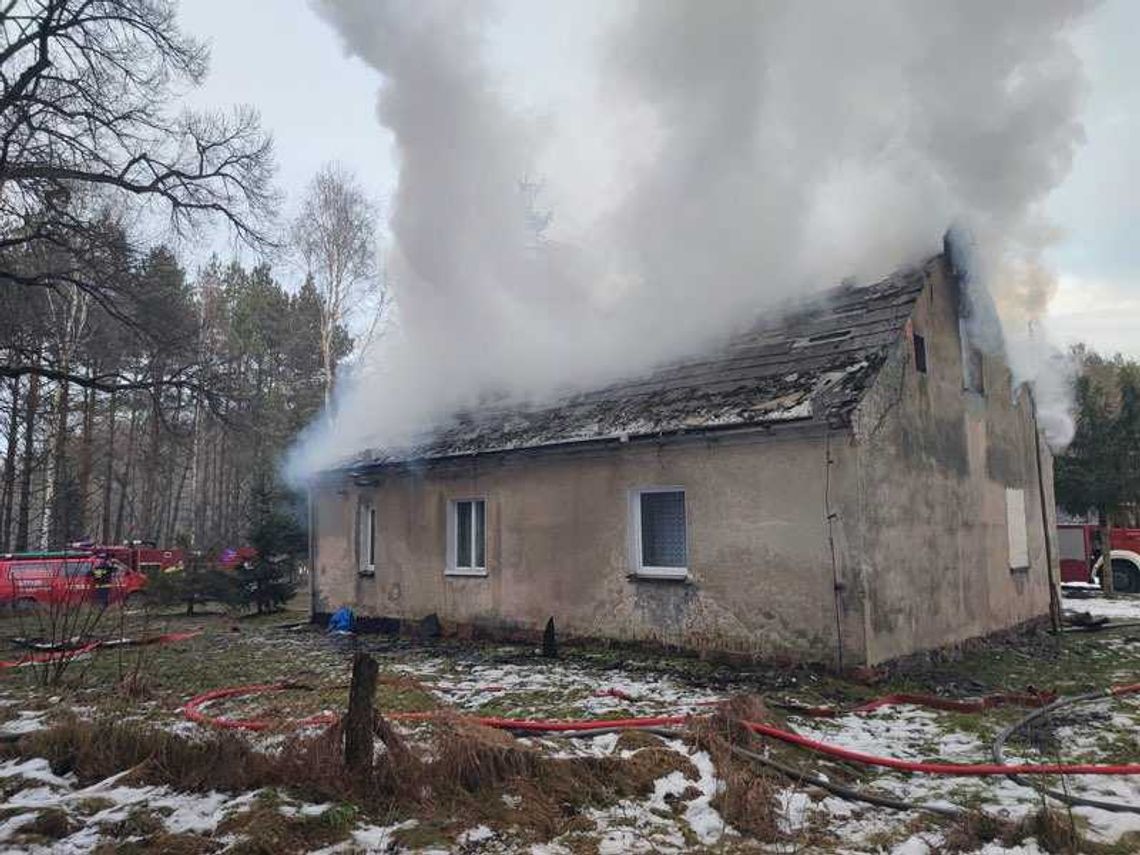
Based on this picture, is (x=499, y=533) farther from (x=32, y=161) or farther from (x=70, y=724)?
(x=32, y=161)

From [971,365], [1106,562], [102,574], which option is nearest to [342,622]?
[102,574]

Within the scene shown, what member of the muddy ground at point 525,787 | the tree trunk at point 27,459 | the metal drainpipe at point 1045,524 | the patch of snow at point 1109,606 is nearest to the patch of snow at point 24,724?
the muddy ground at point 525,787

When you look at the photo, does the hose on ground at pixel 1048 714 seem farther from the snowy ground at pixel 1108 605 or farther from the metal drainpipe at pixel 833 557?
the snowy ground at pixel 1108 605

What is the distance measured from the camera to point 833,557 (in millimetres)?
8844

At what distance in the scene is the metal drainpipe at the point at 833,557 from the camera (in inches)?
342

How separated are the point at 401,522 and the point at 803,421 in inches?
309

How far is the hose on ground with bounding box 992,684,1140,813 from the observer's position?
458 centimetres

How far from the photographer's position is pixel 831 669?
8695 mm

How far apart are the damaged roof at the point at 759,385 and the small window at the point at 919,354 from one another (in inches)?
22.9

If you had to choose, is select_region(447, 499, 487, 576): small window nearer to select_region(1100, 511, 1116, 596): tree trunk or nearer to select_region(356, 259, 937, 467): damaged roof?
select_region(356, 259, 937, 467): damaged roof

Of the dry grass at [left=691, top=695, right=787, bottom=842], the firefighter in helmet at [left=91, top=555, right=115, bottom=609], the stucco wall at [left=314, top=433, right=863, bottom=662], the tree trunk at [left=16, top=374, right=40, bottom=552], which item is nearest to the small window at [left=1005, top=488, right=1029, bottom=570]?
the stucco wall at [left=314, top=433, right=863, bottom=662]

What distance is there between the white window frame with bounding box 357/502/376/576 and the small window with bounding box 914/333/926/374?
9770 mm

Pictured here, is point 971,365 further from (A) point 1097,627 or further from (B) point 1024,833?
(B) point 1024,833

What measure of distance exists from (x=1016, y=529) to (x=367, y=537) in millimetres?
11361
